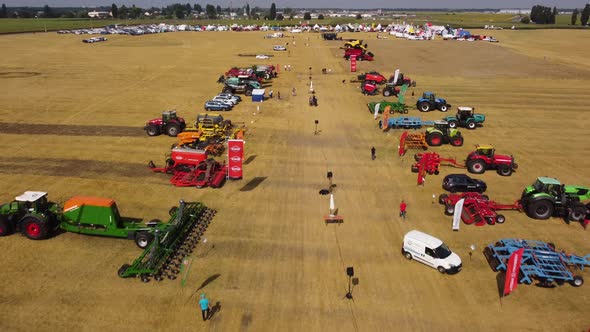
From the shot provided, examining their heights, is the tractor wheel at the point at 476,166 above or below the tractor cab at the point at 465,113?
below

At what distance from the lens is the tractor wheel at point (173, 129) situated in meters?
32.2

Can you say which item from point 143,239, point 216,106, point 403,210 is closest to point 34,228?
point 143,239

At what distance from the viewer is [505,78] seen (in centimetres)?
5747

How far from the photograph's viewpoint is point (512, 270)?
14.5 metres

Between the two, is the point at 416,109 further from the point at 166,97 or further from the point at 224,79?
the point at 166,97

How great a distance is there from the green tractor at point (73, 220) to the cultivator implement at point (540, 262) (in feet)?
48.0

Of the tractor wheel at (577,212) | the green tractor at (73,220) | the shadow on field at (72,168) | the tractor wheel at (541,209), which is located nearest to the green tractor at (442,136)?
the tractor wheel at (541,209)

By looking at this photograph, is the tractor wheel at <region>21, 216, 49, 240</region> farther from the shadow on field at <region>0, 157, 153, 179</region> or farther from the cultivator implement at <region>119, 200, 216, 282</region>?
the shadow on field at <region>0, 157, 153, 179</region>

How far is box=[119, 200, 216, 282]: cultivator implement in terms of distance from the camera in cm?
1593

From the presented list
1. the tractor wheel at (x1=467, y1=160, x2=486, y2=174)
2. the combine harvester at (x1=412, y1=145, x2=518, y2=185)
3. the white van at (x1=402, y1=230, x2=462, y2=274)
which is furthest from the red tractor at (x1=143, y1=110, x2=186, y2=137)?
the tractor wheel at (x1=467, y1=160, x2=486, y2=174)

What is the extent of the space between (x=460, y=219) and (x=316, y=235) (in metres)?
7.52

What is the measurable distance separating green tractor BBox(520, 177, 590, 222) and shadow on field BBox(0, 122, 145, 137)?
2805cm

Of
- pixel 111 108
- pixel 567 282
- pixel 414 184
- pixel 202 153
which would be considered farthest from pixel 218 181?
pixel 111 108

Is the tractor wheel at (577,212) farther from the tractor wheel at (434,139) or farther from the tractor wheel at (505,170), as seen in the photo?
the tractor wheel at (434,139)
